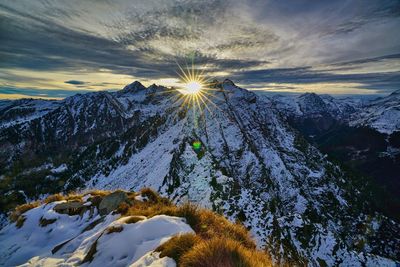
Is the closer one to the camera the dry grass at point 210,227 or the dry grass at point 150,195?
the dry grass at point 210,227

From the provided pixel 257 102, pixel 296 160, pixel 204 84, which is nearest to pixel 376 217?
pixel 296 160

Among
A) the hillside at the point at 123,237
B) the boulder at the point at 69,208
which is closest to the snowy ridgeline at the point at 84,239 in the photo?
the hillside at the point at 123,237

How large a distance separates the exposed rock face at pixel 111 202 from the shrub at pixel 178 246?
7.07 m

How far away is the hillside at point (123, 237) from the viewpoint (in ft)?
16.6

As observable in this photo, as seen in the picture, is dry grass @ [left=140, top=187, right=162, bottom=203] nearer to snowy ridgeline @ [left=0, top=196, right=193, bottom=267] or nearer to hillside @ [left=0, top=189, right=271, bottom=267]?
hillside @ [left=0, top=189, right=271, bottom=267]

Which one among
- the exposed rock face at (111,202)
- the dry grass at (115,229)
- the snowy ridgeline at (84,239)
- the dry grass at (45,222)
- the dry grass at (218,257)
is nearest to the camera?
the dry grass at (218,257)

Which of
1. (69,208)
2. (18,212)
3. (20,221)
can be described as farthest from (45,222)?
(18,212)

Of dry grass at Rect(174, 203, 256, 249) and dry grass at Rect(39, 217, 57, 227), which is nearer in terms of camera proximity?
dry grass at Rect(174, 203, 256, 249)

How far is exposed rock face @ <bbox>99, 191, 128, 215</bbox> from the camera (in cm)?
1185

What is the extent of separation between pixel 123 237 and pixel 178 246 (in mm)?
2736

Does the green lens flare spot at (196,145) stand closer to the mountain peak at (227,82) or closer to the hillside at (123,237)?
the hillside at (123,237)

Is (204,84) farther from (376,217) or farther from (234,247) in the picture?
(234,247)

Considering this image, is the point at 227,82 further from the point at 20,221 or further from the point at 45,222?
the point at 45,222

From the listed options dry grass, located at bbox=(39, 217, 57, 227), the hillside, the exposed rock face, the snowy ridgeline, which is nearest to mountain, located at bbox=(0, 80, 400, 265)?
the exposed rock face
